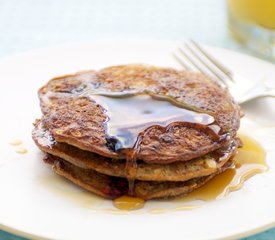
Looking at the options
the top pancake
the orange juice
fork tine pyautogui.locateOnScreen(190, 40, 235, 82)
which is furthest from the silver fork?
the orange juice

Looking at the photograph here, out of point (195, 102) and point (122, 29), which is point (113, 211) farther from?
point (122, 29)

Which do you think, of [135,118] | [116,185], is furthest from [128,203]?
[135,118]

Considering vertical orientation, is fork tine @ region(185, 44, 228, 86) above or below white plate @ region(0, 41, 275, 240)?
above

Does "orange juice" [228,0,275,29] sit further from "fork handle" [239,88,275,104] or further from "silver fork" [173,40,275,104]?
"fork handle" [239,88,275,104]

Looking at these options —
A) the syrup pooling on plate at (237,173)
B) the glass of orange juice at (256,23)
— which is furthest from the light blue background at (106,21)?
the syrup pooling on plate at (237,173)

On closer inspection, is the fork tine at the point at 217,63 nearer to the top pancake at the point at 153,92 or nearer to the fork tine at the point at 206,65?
the fork tine at the point at 206,65

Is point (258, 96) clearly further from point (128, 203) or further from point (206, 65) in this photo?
point (128, 203)
